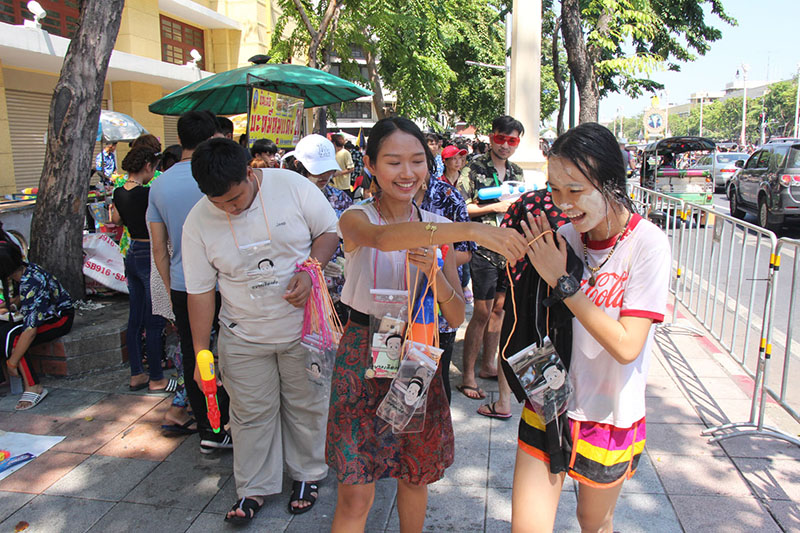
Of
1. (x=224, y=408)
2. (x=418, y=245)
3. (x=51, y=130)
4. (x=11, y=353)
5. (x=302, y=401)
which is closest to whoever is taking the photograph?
(x=418, y=245)

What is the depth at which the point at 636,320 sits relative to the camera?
73.3 inches

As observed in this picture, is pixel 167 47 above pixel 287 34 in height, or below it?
below

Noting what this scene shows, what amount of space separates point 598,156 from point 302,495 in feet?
7.64

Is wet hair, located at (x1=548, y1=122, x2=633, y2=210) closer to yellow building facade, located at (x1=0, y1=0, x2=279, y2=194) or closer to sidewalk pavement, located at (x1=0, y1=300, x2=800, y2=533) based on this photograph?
sidewalk pavement, located at (x1=0, y1=300, x2=800, y2=533)

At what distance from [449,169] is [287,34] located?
17.3m

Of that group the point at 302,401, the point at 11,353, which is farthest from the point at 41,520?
the point at 11,353

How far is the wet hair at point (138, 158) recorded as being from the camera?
14.9 ft

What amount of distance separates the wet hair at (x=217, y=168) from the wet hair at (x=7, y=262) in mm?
2763

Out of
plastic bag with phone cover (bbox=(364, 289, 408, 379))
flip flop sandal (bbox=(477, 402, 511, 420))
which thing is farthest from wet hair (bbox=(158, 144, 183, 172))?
plastic bag with phone cover (bbox=(364, 289, 408, 379))

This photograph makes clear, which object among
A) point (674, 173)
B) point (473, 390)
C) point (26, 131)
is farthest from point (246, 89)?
point (674, 173)

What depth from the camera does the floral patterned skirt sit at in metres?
2.25

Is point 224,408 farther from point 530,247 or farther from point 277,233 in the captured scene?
point 530,247

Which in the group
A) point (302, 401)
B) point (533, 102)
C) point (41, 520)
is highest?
point (533, 102)

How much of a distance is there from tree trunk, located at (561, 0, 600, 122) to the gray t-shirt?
10255 mm
